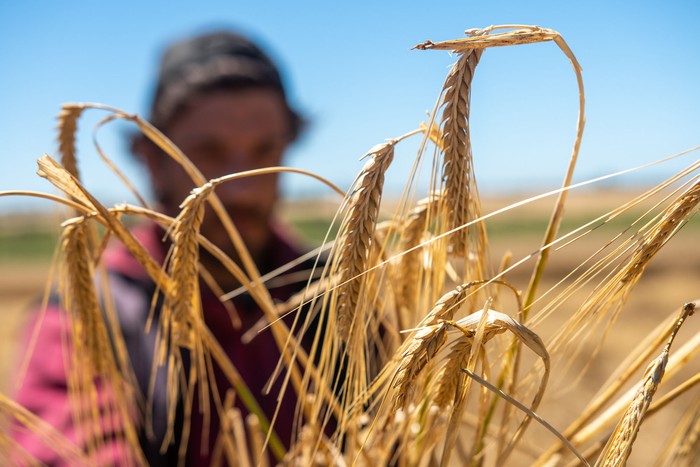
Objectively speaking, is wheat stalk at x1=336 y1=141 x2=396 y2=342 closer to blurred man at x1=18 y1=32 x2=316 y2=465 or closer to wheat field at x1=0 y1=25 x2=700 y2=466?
wheat field at x1=0 y1=25 x2=700 y2=466

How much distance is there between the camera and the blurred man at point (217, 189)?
3.36ft

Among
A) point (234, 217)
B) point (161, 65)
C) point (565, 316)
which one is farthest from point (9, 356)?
point (565, 316)

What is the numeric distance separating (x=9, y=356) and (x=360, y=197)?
379 cm

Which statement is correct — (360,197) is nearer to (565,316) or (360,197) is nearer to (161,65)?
(161,65)

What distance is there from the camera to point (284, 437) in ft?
3.41

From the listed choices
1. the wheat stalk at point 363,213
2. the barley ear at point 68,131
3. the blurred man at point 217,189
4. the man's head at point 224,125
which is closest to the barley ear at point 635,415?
the wheat stalk at point 363,213

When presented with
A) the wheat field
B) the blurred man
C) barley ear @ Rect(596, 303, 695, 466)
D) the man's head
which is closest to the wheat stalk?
the wheat field

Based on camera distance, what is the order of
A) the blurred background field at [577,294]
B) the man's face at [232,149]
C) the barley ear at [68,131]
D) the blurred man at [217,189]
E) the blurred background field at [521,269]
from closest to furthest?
the barley ear at [68,131] < the blurred man at [217,189] < the man's face at [232,149] < the blurred background field at [577,294] < the blurred background field at [521,269]

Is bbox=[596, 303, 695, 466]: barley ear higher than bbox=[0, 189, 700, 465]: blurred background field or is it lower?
higher

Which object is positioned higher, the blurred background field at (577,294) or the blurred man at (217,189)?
the blurred man at (217,189)

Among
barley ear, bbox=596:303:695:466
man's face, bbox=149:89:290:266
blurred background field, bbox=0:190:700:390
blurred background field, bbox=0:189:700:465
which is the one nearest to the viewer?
barley ear, bbox=596:303:695:466

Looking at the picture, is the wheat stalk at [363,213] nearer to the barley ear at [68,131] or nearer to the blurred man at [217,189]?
the barley ear at [68,131]

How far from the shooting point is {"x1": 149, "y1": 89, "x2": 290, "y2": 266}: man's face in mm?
1152

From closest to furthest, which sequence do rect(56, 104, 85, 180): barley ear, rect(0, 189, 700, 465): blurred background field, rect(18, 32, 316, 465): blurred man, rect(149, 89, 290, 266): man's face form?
rect(56, 104, 85, 180): barley ear
rect(18, 32, 316, 465): blurred man
rect(149, 89, 290, 266): man's face
rect(0, 189, 700, 465): blurred background field
